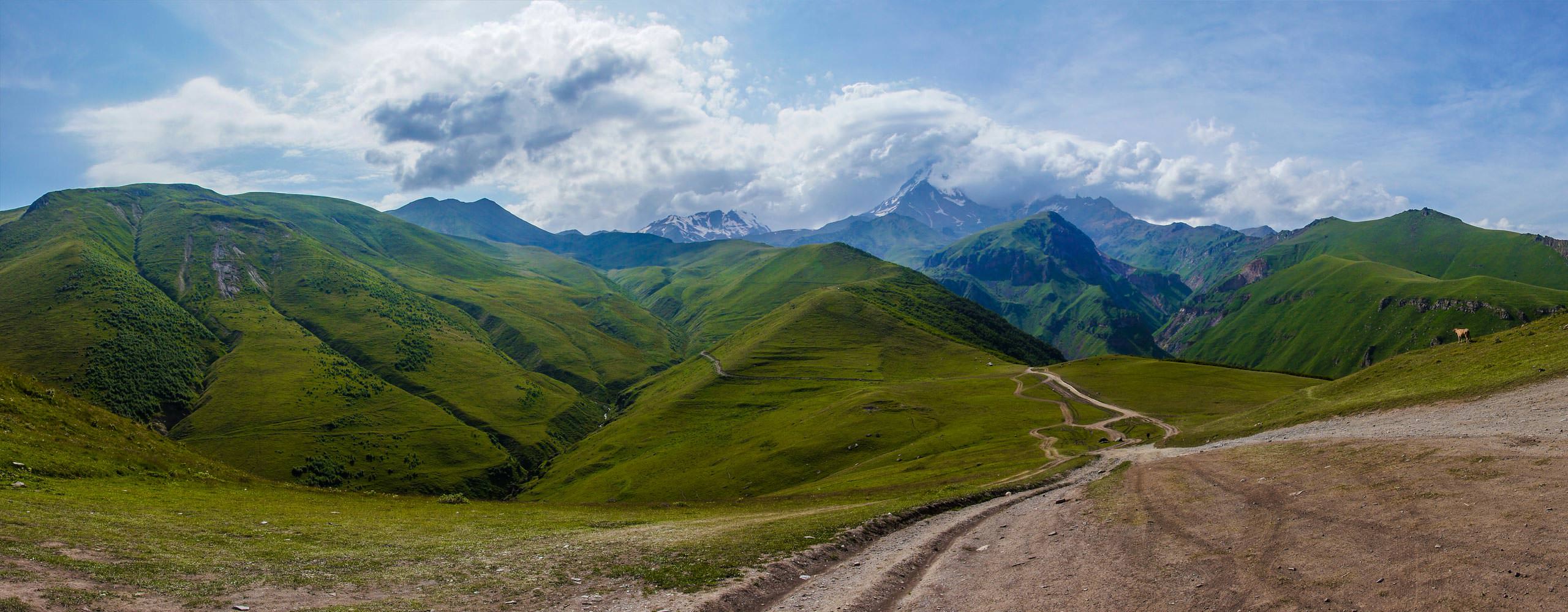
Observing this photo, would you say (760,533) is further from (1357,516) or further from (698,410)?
(698,410)

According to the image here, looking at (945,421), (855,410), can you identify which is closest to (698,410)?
(855,410)

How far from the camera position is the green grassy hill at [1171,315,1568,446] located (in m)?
43.8

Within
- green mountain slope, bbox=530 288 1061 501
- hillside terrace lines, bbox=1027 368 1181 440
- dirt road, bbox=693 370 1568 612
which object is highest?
dirt road, bbox=693 370 1568 612

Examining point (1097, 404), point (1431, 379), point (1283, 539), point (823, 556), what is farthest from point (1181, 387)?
point (823, 556)

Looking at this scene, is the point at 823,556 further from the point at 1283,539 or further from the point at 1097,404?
the point at 1097,404

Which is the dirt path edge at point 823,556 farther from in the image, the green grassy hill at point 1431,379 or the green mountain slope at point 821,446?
the green grassy hill at point 1431,379

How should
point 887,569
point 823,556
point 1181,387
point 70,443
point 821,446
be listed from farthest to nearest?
point 1181,387
point 821,446
point 70,443
point 823,556
point 887,569

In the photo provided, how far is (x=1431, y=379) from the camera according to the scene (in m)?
50.9

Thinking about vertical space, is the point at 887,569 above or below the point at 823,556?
above

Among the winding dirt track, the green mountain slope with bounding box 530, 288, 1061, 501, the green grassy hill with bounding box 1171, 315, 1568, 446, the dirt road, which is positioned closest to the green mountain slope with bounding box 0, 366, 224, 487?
the winding dirt track

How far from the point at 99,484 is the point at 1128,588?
5352cm

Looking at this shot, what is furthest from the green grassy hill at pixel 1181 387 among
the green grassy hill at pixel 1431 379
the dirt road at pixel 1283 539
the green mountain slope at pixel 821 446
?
the dirt road at pixel 1283 539

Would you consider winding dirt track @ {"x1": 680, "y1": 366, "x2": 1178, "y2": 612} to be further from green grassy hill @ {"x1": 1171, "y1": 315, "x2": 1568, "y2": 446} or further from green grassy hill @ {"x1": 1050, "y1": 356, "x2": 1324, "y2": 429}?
green grassy hill @ {"x1": 1050, "y1": 356, "x2": 1324, "y2": 429}

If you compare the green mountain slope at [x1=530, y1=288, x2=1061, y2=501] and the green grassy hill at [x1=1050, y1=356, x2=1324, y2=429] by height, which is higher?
the green grassy hill at [x1=1050, y1=356, x2=1324, y2=429]
